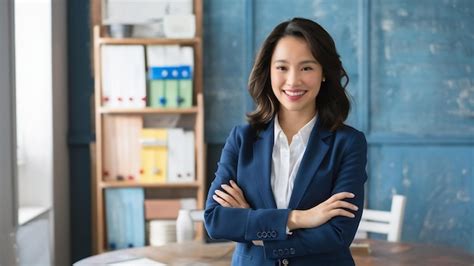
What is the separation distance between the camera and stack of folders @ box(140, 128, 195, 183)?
4.23m

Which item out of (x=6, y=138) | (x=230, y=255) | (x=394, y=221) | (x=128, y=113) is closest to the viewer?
(x=230, y=255)

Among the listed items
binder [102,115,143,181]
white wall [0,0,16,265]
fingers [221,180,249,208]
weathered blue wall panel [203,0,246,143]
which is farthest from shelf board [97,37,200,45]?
fingers [221,180,249,208]

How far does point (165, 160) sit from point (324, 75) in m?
2.59

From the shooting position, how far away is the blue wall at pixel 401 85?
14.3ft

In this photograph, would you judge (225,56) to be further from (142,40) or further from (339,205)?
(339,205)

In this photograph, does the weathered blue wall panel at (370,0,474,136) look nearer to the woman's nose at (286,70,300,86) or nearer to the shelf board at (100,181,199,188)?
the shelf board at (100,181,199,188)

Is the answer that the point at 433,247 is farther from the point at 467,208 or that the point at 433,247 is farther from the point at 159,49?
the point at 159,49

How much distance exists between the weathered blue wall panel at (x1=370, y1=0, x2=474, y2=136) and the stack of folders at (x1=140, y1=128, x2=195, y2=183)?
1183 millimetres

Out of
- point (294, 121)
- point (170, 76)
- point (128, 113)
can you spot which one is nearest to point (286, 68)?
point (294, 121)

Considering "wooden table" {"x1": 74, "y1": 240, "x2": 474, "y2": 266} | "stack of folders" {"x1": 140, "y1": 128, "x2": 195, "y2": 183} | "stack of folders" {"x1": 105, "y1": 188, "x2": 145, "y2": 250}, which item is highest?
"stack of folders" {"x1": 140, "y1": 128, "x2": 195, "y2": 183}

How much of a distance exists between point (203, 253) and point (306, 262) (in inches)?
45.2

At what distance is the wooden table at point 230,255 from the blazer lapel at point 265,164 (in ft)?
3.06

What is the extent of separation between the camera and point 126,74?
422cm

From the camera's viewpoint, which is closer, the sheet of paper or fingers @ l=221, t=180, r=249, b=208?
fingers @ l=221, t=180, r=249, b=208
